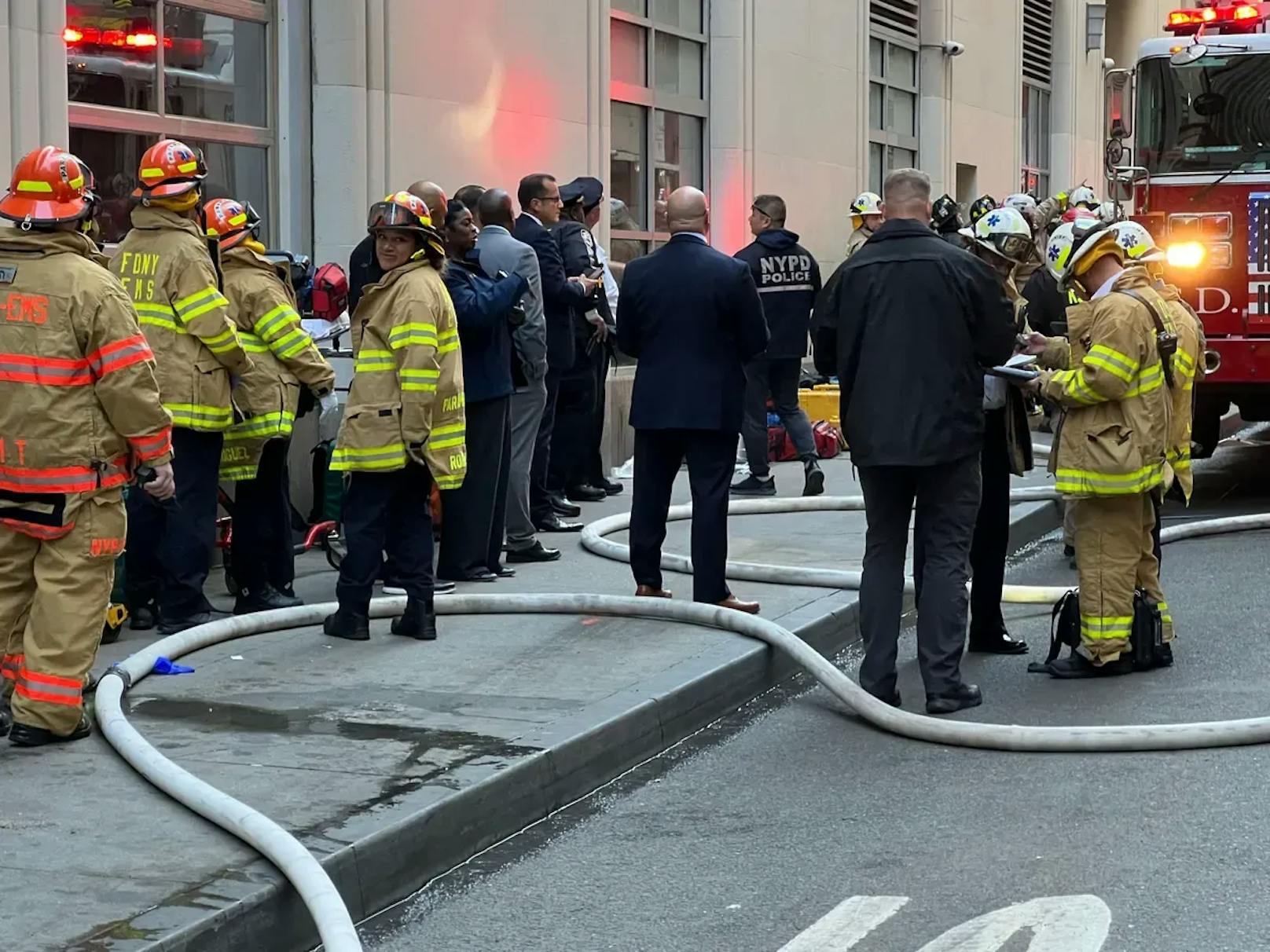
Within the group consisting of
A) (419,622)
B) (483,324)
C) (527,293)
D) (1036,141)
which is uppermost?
(1036,141)

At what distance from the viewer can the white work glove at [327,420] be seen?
10211mm

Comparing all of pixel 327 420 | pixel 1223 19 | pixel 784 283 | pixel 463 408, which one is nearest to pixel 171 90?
pixel 327 420

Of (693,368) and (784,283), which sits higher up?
(784,283)

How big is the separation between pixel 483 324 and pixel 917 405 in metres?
2.51

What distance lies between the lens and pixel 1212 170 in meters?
12.8

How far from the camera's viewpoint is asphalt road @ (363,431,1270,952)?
4.69 metres

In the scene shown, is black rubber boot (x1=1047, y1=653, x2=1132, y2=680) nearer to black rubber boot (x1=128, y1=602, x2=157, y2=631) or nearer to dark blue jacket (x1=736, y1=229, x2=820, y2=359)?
black rubber boot (x1=128, y1=602, x2=157, y2=631)

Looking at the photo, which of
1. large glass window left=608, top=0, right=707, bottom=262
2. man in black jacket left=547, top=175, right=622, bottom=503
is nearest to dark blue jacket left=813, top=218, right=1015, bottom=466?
man in black jacket left=547, top=175, right=622, bottom=503

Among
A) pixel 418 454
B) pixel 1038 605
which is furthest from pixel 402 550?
pixel 1038 605

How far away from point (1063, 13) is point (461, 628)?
21827 millimetres

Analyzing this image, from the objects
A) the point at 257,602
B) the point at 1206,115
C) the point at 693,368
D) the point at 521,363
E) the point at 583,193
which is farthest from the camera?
the point at 1206,115

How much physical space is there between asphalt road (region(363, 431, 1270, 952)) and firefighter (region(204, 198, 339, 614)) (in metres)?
2.42

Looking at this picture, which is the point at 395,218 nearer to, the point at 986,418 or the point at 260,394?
the point at 260,394

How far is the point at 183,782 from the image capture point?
17.4ft
